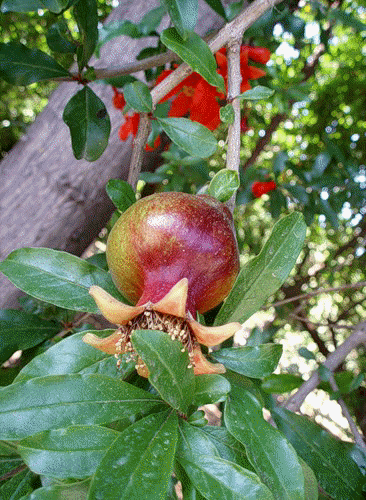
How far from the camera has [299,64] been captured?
247 centimetres

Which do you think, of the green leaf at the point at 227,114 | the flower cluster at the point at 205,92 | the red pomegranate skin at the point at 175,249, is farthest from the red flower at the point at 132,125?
Answer: the red pomegranate skin at the point at 175,249

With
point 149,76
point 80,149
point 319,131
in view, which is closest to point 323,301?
point 319,131

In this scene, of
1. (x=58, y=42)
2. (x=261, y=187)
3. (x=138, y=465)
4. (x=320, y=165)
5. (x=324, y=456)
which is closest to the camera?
(x=138, y=465)

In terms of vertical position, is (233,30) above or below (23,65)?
below

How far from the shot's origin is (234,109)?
64 centimetres

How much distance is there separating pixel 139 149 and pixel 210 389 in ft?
1.19

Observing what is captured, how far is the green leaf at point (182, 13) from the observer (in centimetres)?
63

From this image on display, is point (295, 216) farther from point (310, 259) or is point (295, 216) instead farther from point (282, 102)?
point (310, 259)

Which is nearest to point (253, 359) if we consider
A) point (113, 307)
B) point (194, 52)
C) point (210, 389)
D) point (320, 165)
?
point (210, 389)

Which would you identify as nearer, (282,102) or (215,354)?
(215,354)

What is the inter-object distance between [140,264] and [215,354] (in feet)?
0.54

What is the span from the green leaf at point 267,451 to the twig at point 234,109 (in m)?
A: 0.25

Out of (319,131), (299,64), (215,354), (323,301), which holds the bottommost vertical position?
(323,301)

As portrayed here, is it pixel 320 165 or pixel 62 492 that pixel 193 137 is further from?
pixel 320 165
